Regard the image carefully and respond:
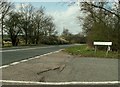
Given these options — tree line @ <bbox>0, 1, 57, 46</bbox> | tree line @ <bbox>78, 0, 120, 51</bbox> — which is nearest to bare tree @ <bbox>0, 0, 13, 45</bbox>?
tree line @ <bbox>0, 1, 57, 46</bbox>

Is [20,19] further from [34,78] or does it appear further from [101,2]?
[34,78]

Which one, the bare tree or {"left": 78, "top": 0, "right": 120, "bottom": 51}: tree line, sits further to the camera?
the bare tree

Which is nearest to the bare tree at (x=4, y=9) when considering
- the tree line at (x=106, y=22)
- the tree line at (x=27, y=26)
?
the tree line at (x=27, y=26)

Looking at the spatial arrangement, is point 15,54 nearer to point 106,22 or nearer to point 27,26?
point 106,22

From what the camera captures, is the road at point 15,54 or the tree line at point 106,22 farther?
the tree line at point 106,22

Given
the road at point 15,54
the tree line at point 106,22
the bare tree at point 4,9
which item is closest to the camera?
the road at point 15,54

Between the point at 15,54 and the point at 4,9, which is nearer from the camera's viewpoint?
the point at 15,54

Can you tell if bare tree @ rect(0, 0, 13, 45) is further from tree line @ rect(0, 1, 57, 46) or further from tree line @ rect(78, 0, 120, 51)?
tree line @ rect(78, 0, 120, 51)

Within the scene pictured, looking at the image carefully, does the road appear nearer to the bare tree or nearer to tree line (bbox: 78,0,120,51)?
tree line (bbox: 78,0,120,51)

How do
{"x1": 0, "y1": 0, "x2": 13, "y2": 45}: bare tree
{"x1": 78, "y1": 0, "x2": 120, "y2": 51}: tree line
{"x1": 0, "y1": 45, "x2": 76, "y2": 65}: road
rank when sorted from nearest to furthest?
{"x1": 0, "y1": 45, "x2": 76, "y2": 65}: road, {"x1": 78, "y1": 0, "x2": 120, "y2": 51}: tree line, {"x1": 0, "y1": 0, "x2": 13, "y2": 45}: bare tree

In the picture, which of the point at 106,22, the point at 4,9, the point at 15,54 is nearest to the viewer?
the point at 15,54

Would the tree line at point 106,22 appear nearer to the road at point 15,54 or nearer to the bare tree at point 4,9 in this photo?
the road at point 15,54

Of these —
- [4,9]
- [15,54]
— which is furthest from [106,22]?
[4,9]

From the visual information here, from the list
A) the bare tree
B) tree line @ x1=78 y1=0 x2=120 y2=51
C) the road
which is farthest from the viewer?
the bare tree
